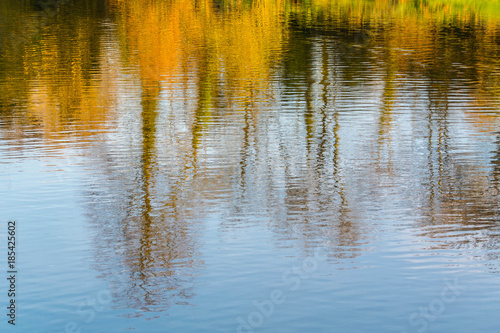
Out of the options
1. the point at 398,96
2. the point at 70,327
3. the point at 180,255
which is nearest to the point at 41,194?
the point at 180,255

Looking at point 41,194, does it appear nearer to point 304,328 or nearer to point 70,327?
point 70,327

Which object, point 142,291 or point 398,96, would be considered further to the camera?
point 398,96

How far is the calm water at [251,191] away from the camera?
38.0 feet

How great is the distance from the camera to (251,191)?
17.3 m

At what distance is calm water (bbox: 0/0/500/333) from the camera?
11586 mm

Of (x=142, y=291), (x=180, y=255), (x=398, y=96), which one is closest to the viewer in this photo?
(x=142, y=291)

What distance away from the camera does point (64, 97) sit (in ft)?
92.9

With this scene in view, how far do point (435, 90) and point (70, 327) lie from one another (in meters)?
22.3

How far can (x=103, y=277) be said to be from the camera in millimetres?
12539

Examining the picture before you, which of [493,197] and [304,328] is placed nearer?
[304,328]

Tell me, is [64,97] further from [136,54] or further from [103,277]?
[103,277]

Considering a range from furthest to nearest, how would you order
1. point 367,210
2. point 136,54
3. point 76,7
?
point 76,7
point 136,54
point 367,210

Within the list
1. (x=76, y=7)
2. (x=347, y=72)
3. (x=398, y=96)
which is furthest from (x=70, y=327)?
(x=76, y=7)

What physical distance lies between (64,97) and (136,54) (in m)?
12.5
